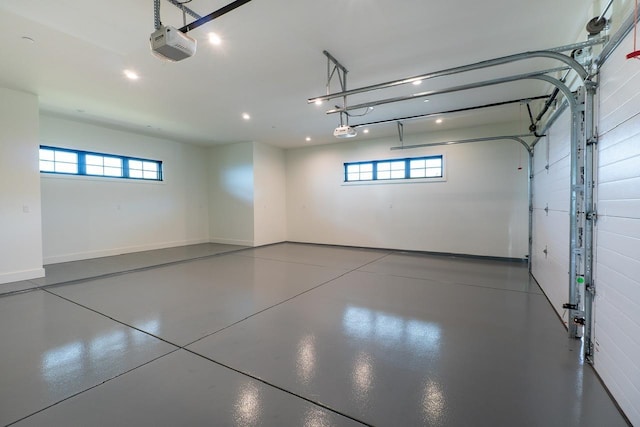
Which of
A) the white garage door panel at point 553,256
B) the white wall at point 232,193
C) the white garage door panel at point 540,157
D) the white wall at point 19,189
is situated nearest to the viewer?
the white garage door panel at point 553,256

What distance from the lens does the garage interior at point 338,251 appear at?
183cm

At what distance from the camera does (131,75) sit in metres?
3.83

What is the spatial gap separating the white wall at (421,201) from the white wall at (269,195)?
0.26m

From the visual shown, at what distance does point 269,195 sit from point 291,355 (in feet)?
21.4

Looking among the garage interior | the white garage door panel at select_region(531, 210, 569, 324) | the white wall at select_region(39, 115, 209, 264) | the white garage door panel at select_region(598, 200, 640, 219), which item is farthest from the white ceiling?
the white garage door panel at select_region(531, 210, 569, 324)

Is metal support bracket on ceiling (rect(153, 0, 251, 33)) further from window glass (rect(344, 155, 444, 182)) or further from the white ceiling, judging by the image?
window glass (rect(344, 155, 444, 182))

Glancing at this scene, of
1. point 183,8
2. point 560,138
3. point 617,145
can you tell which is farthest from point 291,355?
point 560,138

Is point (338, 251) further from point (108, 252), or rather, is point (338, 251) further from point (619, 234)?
point (619, 234)

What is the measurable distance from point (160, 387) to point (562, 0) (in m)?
4.50

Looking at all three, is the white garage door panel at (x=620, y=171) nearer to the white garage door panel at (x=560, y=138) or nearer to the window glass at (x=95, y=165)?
the white garage door panel at (x=560, y=138)

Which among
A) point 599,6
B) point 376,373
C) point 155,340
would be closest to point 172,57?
point 155,340

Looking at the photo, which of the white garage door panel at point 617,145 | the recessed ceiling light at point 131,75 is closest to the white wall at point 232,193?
the recessed ceiling light at point 131,75

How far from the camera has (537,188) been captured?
4484 mm

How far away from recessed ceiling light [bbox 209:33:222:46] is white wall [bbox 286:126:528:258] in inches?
203
